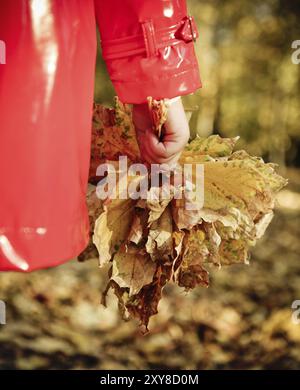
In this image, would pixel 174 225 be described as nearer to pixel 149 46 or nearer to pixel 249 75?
pixel 149 46

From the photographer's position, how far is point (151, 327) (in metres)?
0.92

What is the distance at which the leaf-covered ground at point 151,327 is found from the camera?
88cm

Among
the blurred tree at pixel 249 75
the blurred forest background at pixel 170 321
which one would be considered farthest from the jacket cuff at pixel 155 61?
the blurred tree at pixel 249 75

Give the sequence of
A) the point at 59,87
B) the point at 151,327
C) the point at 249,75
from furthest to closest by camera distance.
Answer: the point at 249,75 < the point at 151,327 < the point at 59,87

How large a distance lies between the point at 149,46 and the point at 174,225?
179 millimetres

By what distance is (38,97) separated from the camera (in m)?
0.52

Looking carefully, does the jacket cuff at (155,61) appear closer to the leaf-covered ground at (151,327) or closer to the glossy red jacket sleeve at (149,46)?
the glossy red jacket sleeve at (149,46)

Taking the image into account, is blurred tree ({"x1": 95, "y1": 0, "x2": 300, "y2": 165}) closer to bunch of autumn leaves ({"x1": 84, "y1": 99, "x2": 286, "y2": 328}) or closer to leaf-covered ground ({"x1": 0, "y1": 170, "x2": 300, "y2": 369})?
leaf-covered ground ({"x1": 0, "y1": 170, "x2": 300, "y2": 369})

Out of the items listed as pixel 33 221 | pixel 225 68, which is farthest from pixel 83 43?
pixel 225 68

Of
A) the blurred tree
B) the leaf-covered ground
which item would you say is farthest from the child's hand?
the blurred tree

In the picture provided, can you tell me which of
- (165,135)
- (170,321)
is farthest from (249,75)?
(165,135)

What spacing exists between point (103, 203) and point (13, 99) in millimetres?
159

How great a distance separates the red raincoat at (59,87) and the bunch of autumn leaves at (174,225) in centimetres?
5

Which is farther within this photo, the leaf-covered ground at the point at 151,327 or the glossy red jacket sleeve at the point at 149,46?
the leaf-covered ground at the point at 151,327
